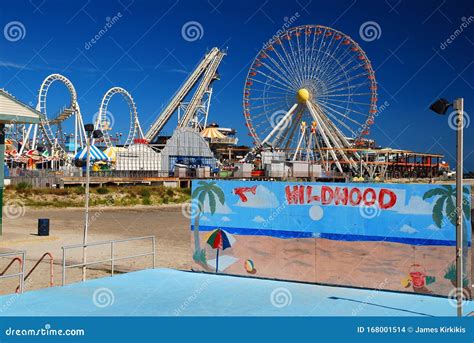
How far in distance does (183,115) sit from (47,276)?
78.1 m

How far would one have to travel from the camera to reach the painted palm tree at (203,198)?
1278 cm

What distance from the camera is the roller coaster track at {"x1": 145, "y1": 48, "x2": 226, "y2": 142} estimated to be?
90.9 m

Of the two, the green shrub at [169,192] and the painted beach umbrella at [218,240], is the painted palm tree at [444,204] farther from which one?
the green shrub at [169,192]

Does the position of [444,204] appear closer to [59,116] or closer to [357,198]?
[357,198]

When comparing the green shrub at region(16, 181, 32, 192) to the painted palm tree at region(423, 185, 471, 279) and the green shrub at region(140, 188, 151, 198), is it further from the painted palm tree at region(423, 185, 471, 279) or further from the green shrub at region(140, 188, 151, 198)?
the painted palm tree at region(423, 185, 471, 279)

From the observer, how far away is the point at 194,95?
9194cm

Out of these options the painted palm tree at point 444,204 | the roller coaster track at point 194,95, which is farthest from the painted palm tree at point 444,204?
the roller coaster track at point 194,95

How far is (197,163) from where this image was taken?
71500 mm

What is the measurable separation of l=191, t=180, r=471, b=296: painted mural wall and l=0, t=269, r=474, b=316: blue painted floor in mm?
368

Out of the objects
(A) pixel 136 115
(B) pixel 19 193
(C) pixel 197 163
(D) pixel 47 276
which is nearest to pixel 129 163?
(C) pixel 197 163

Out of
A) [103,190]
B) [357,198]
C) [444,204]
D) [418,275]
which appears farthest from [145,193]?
[444,204]

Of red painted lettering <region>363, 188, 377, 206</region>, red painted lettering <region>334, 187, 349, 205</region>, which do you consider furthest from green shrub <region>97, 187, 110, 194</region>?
red painted lettering <region>363, 188, 377, 206</region>

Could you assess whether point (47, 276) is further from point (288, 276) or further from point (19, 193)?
point (19, 193)
